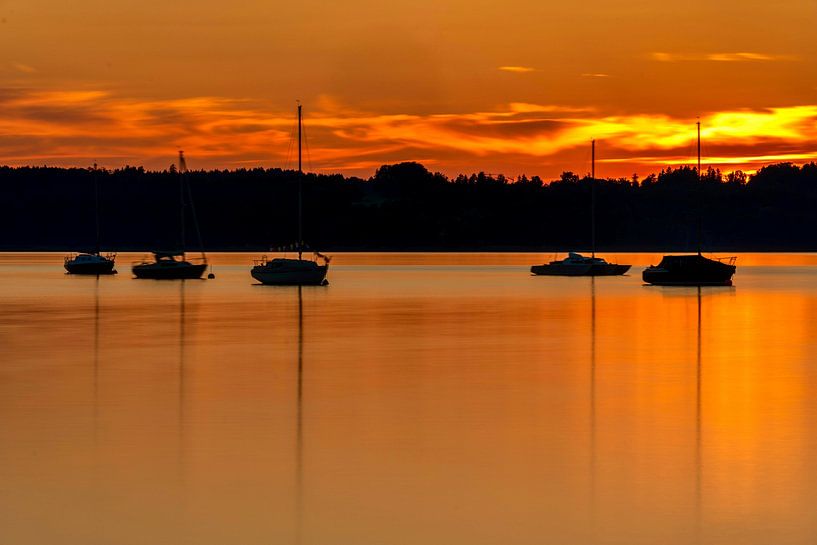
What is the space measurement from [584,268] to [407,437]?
359ft

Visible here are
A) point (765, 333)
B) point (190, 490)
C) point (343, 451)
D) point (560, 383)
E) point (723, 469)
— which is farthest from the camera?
point (765, 333)

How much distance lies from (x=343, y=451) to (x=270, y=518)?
517 centimetres

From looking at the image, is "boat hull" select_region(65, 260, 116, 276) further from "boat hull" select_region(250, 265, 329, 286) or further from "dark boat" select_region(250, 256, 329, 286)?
"dark boat" select_region(250, 256, 329, 286)

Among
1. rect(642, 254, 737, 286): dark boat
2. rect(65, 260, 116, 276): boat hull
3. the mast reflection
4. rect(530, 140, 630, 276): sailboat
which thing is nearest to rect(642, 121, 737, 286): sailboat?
rect(642, 254, 737, 286): dark boat

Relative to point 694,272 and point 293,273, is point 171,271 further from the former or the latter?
point 694,272

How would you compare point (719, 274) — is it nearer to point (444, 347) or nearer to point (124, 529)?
point (444, 347)

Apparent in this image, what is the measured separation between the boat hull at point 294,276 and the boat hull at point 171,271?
13435 mm

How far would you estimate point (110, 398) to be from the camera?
29531 millimetres

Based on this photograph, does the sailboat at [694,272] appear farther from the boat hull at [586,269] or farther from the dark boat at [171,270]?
the dark boat at [171,270]

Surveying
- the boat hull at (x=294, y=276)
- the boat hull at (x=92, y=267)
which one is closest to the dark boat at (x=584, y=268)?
the boat hull at (x=294, y=276)

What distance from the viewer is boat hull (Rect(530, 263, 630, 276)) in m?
129

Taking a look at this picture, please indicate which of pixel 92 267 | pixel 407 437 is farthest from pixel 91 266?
pixel 407 437

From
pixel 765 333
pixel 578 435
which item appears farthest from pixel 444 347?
pixel 578 435

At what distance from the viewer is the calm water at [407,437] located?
16.9m
